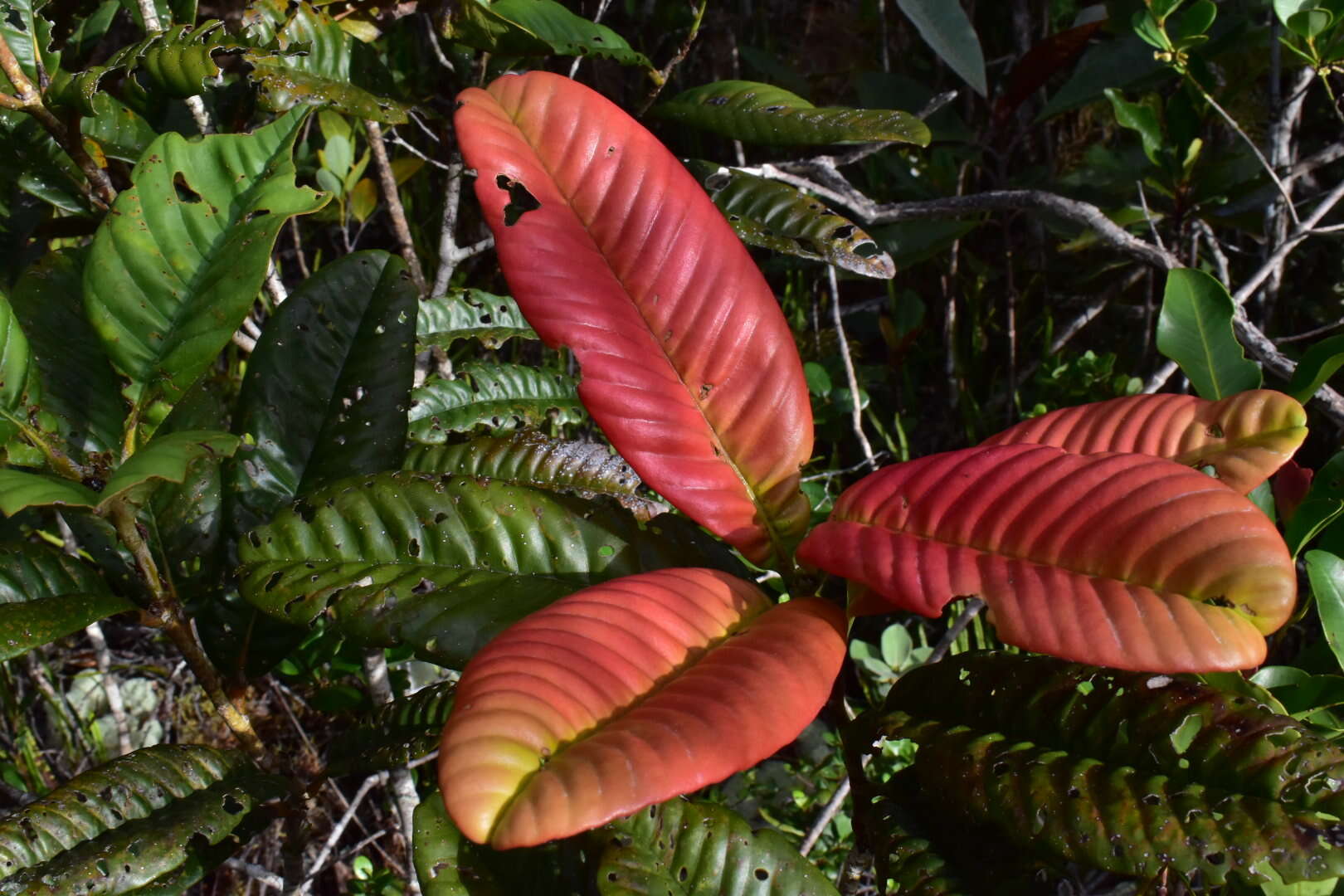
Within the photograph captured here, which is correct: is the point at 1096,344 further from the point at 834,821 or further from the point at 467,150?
the point at 467,150

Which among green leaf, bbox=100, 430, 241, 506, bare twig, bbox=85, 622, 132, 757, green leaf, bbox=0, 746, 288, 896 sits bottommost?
bare twig, bbox=85, 622, 132, 757

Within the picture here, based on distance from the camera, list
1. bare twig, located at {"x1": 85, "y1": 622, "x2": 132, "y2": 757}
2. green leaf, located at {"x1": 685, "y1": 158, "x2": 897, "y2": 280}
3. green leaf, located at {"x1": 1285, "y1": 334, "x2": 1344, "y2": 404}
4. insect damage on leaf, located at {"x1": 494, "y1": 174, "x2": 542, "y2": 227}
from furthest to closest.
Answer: bare twig, located at {"x1": 85, "y1": 622, "x2": 132, "y2": 757}, green leaf, located at {"x1": 685, "y1": 158, "x2": 897, "y2": 280}, green leaf, located at {"x1": 1285, "y1": 334, "x2": 1344, "y2": 404}, insect damage on leaf, located at {"x1": 494, "y1": 174, "x2": 542, "y2": 227}

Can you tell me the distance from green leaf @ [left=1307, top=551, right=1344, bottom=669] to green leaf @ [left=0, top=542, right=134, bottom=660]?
89 centimetres

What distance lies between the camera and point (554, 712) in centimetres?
50

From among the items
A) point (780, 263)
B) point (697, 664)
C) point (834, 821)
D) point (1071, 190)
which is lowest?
point (834, 821)

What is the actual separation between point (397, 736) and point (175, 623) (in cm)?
21

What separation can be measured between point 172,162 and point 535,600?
419 millimetres

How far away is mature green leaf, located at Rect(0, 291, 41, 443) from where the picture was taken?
2.21 ft

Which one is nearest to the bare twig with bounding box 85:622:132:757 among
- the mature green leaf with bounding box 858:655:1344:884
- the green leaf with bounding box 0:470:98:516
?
the green leaf with bounding box 0:470:98:516

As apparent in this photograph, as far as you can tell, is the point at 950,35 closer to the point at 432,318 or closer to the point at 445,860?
the point at 432,318

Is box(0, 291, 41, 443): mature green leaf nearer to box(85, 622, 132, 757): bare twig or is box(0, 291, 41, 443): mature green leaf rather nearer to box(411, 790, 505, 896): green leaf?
box(411, 790, 505, 896): green leaf

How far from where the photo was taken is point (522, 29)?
3.19 ft

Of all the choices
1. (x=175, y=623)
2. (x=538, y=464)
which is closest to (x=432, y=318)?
(x=538, y=464)

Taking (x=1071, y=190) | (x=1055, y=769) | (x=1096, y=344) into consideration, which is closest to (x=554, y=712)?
(x=1055, y=769)
